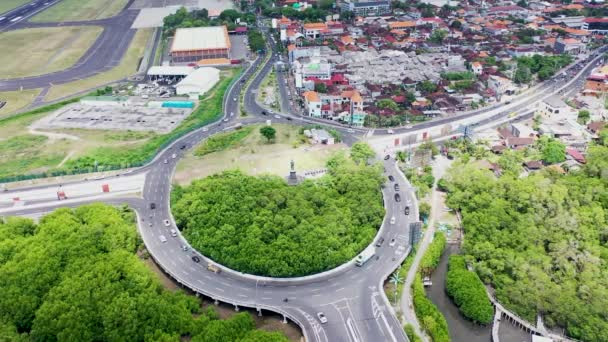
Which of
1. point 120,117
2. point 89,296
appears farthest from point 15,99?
point 89,296

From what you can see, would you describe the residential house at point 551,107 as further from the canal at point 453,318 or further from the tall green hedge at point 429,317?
the tall green hedge at point 429,317

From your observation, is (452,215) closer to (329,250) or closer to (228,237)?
(329,250)

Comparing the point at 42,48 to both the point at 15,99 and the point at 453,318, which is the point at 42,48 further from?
the point at 453,318

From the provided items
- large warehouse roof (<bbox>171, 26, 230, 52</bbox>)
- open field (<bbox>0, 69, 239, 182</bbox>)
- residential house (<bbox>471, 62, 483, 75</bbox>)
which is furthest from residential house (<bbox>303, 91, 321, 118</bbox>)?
large warehouse roof (<bbox>171, 26, 230, 52</bbox>)

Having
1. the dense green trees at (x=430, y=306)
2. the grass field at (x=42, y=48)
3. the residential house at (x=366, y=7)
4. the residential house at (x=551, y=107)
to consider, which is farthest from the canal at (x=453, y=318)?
the residential house at (x=366, y=7)

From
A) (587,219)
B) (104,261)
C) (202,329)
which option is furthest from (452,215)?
(104,261)

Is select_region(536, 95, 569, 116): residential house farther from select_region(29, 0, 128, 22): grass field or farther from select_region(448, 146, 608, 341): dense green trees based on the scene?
select_region(29, 0, 128, 22): grass field
